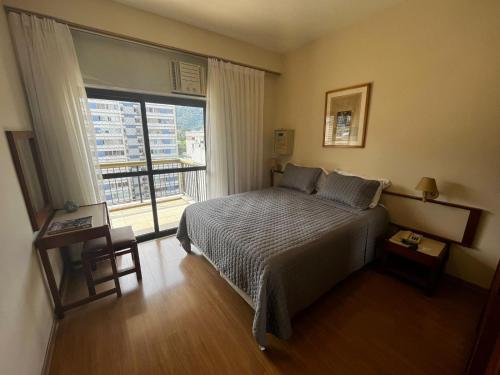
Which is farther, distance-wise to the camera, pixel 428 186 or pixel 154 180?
pixel 154 180

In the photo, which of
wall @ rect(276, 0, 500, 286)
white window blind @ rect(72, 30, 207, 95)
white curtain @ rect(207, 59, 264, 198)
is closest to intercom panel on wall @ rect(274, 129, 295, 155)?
white curtain @ rect(207, 59, 264, 198)

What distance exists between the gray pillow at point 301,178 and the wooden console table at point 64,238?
2.23m

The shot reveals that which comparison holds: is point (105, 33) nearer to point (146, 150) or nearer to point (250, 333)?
point (146, 150)

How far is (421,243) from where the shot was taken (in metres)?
1.95

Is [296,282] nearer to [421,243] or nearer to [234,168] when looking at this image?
[421,243]

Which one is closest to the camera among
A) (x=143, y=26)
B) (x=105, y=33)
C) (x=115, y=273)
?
(x=115, y=273)

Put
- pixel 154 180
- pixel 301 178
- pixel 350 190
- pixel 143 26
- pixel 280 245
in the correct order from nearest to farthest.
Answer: pixel 280 245
pixel 143 26
pixel 350 190
pixel 154 180
pixel 301 178

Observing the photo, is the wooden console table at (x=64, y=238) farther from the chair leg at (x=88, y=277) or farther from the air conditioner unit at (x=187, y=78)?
the air conditioner unit at (x=187, y=78)

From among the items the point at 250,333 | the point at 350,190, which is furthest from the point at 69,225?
the point at 350,190

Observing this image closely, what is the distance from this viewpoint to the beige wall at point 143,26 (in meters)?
1.76

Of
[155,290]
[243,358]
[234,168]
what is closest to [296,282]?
[243,358]

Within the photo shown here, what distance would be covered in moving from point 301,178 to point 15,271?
272 cm

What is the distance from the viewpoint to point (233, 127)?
115 inches

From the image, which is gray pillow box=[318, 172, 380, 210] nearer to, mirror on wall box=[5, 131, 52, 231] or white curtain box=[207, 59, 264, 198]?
white curtain box=[207, 59, 264, 198]
